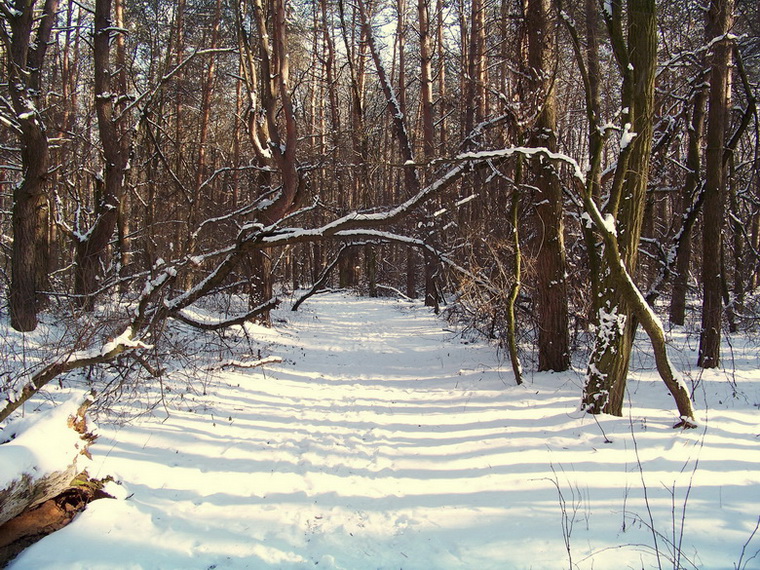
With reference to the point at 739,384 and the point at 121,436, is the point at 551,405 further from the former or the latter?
the point at 121,436

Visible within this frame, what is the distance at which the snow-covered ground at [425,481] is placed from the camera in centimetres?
293

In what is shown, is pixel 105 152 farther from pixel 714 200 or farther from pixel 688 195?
pixel 688 195

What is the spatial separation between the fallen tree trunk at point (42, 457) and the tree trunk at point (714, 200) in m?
7.99

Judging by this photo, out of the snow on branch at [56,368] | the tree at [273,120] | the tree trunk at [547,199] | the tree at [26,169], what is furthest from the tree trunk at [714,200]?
the tree at [26,169]

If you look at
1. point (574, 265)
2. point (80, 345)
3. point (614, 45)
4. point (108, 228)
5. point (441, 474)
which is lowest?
point (441, 474)

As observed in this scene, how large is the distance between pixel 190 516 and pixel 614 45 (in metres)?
5.96

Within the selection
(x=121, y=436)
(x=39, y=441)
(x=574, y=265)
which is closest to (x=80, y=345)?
(x=121, y=436)

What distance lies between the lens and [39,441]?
3086mm

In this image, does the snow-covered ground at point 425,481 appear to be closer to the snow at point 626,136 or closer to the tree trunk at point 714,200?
the tree trunk at point 714,200

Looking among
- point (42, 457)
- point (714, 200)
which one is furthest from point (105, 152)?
point (714, 200)

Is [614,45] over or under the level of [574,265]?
over

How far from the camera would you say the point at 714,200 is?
694 cm

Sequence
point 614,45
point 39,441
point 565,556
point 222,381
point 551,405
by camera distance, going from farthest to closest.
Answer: point 222,381
point 551,405
point 614,45
point 39,441
point 565,556

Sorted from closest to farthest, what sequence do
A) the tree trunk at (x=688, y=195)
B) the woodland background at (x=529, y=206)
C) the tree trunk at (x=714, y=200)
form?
the woodland background at (x=529, y=206) → the tree trunk at (x=714, y=200) → the tree trunk at (x=688, y=195)
